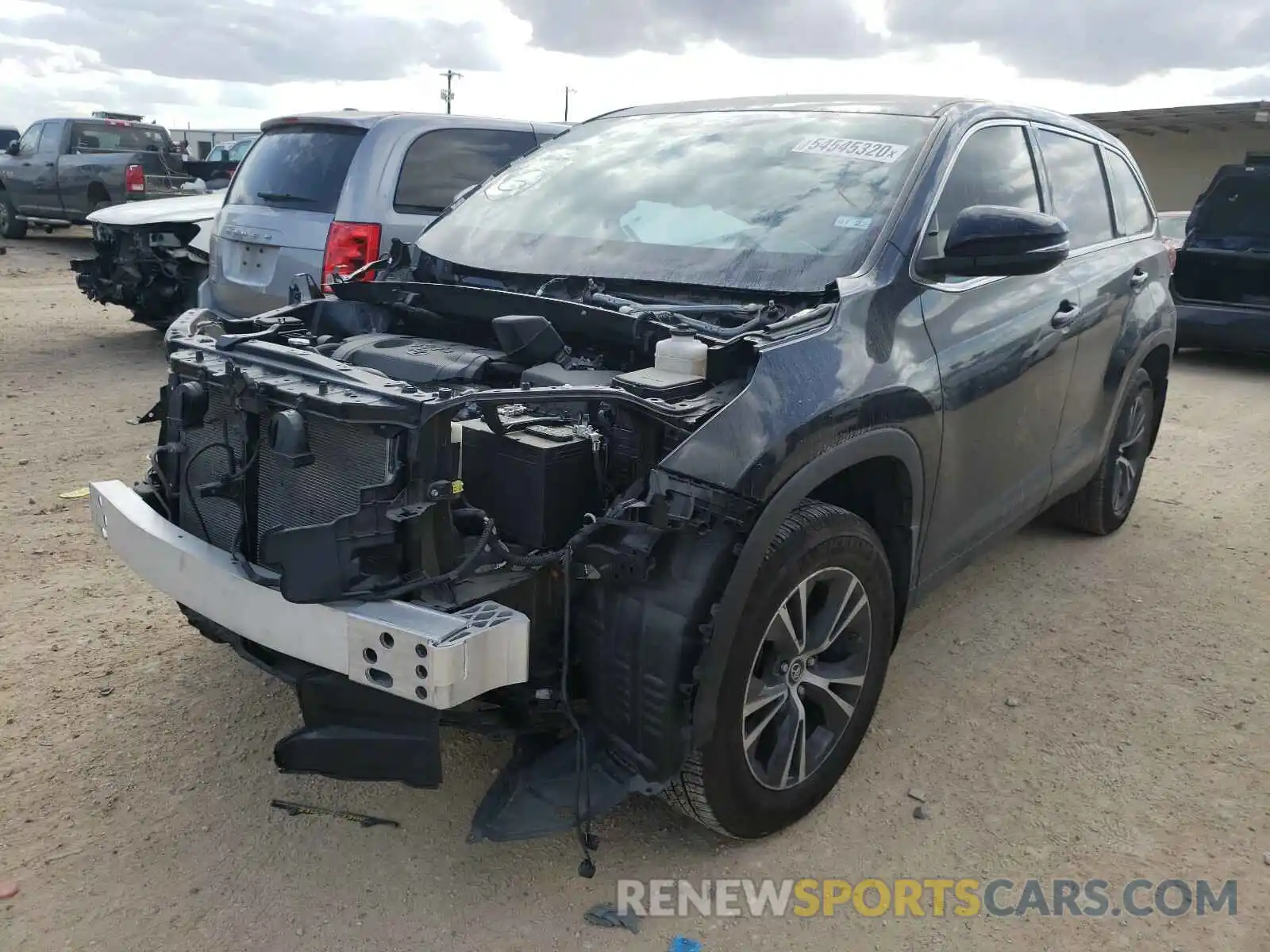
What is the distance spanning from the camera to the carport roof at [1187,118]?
55.7ft

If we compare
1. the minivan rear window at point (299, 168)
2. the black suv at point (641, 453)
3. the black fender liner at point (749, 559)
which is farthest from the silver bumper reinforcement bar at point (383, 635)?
the minivan rear window at point (299, 168)

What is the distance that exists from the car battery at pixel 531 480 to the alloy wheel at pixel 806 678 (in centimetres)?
60

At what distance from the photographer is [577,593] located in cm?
258

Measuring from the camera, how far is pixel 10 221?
18.3 meters

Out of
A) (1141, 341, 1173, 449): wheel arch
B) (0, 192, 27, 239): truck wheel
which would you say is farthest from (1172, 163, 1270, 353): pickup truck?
(0, 192, 27, 239): truck wheel

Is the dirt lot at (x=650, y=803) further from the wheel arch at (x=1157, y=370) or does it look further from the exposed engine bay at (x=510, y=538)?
the wheel arch at (x=1157, y=370)

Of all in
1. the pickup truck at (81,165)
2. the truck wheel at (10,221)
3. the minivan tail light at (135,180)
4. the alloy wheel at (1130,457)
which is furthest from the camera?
the truck wheel at (10,221)

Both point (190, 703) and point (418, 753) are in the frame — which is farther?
point (190, 703)

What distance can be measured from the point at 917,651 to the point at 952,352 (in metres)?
1.32

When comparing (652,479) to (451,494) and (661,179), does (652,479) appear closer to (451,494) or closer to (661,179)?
(451,494)

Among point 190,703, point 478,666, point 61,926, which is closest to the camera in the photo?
point 478,666

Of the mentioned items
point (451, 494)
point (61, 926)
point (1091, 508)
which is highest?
point (451, 494)

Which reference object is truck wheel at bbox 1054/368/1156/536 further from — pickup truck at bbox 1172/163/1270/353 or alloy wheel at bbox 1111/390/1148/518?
pickup truck at bbox 1172/163/1270/353

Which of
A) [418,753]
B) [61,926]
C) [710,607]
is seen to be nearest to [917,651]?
[710,607]
